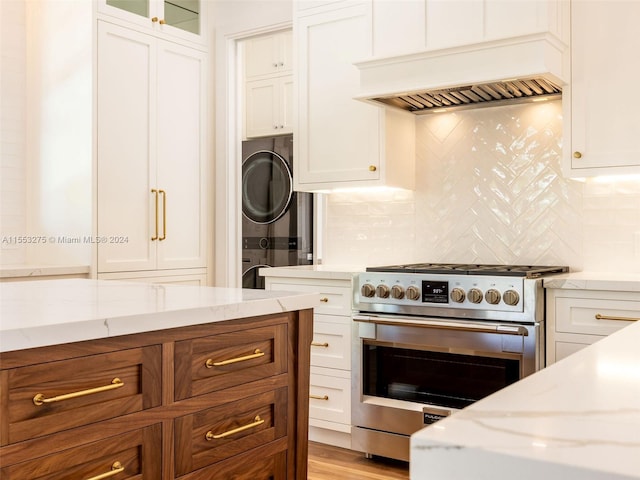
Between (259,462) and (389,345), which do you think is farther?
(389,345)

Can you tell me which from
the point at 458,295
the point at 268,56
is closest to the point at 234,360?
the point at 458,295

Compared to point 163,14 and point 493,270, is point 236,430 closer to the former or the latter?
point 493,270

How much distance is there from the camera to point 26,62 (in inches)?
162

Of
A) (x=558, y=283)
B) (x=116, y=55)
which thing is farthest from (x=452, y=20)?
(x=116, y=55)

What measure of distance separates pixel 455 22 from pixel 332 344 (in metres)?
1.65

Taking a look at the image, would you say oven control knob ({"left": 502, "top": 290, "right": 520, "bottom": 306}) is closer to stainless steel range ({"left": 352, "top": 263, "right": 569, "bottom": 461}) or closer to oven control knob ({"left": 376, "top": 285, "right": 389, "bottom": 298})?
stainless steel range ({"left": 352, "top": 263, "right": 569, "bottom": 461})

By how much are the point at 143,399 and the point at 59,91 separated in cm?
294

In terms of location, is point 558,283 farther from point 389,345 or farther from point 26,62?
point 26,62

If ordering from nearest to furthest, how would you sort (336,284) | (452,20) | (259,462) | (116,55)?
(259,462), (452,20), (336,284), (116,55)

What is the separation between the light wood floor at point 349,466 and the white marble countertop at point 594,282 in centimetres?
111

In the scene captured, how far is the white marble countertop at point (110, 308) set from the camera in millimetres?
1317

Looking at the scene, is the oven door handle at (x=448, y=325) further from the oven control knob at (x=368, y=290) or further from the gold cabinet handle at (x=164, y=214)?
the gold cabinet handle at (x=164, y=214)

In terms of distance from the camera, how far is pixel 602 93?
9.94 ft

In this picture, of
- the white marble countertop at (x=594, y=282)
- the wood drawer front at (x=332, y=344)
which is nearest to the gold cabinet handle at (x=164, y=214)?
the wood drawer front at (x=332, y=344)
